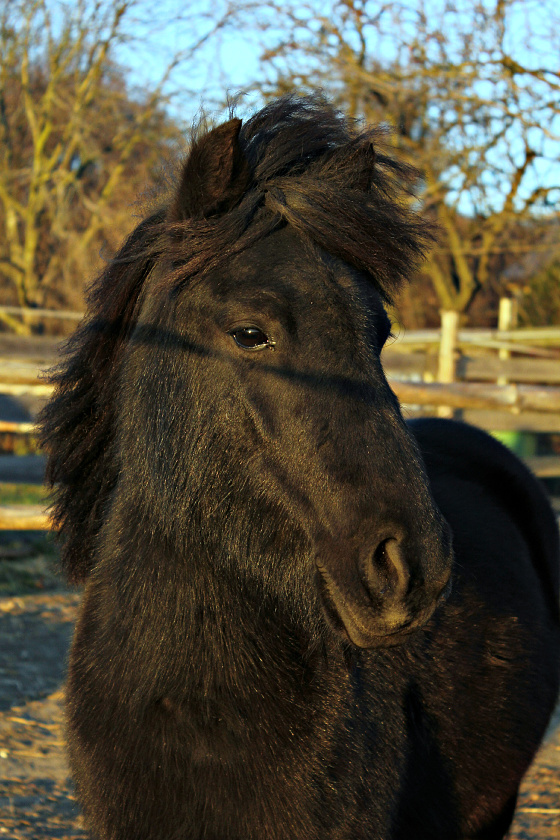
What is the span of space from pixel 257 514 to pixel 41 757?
2315 millimetres

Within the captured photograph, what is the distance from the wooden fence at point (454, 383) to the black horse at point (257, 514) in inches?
103

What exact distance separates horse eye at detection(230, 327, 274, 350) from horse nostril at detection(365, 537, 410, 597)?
1.55 feet

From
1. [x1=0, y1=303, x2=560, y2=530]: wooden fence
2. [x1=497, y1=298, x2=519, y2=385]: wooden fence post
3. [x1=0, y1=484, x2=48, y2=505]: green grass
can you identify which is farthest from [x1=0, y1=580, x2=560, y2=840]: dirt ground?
[x1=497, y1=298, x2=519, y2=385]: wooden fence post

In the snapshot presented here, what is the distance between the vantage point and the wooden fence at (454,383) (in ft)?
18.2

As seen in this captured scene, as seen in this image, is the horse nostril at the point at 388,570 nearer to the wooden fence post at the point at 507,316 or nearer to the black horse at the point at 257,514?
the black horse at the point at 257,514

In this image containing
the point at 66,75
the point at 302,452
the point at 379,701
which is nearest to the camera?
the point at 302,452

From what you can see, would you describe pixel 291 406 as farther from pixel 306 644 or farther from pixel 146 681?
pixel 146 681

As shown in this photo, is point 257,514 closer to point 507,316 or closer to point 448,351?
point 448,351

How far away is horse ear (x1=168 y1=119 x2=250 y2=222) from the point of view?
1.60 metres

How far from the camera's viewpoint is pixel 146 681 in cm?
Answer: 162

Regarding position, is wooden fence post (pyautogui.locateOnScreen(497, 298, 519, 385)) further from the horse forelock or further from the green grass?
the horse forelock

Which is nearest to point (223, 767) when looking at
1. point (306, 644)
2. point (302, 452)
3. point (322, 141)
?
point (306, 644)

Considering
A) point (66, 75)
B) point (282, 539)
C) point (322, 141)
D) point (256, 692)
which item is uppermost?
point (66, 75)

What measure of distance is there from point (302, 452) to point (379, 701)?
0.69 m
